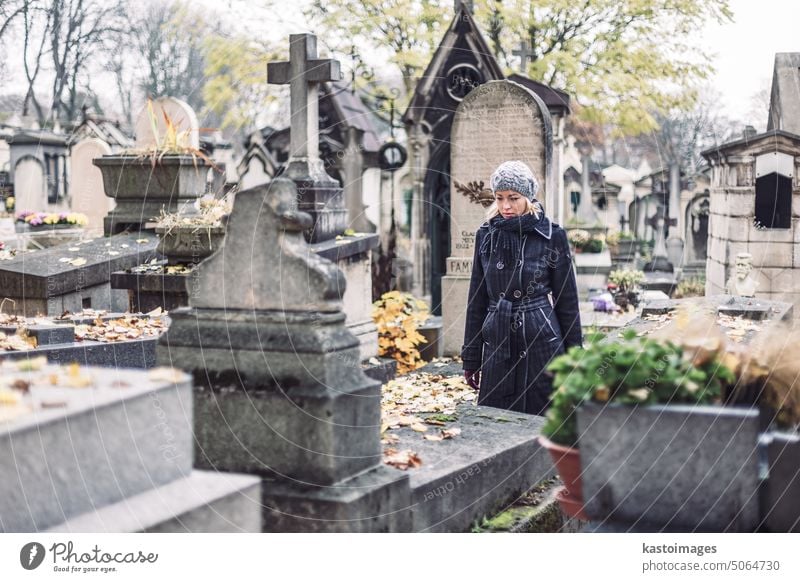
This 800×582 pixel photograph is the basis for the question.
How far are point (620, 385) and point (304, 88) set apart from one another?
5112mm

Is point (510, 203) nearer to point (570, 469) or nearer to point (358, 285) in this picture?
point (570, 469)

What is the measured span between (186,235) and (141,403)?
432 cm

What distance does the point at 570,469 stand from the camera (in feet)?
9.18

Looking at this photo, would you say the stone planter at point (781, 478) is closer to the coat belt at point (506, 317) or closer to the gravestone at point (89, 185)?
the coat belt at point (506, 317)

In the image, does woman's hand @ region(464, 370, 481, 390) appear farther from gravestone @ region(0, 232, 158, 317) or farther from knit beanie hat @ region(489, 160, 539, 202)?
gravestone @ region(0, 232, 158, 317)

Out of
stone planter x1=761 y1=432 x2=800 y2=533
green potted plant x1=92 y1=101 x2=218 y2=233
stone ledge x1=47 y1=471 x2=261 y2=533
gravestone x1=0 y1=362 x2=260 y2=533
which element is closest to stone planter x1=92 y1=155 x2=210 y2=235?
green potted plant x1=92 y1=101 x2=218 y2=233

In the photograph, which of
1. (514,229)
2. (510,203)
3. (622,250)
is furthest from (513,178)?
(622,250)

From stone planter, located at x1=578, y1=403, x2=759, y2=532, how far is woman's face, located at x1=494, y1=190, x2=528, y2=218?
1764mm

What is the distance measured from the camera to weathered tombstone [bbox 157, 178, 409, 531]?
10.2ft

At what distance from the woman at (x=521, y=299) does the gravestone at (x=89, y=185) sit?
1015 centimetres

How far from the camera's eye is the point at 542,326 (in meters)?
4.43

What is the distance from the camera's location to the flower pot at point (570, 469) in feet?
9.05
